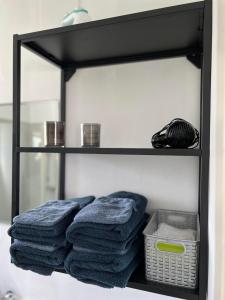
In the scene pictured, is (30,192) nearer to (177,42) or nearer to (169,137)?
(169,137)

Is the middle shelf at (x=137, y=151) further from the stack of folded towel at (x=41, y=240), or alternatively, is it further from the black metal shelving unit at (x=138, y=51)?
the stack of folded towel at (x=41, y=240)

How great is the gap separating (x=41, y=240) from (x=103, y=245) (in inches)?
8.1

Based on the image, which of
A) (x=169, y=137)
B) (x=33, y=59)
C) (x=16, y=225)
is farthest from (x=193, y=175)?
(x=33, y=59)

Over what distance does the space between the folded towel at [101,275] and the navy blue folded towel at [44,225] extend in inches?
3.3

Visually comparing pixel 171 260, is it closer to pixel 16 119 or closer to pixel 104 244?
pixel 104 244

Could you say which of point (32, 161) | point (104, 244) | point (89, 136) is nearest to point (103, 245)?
point (104, 244)

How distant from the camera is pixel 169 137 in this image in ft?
2.47

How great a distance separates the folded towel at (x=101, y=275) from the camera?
2.24 ft

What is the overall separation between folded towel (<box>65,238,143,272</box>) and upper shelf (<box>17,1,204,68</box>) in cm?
69

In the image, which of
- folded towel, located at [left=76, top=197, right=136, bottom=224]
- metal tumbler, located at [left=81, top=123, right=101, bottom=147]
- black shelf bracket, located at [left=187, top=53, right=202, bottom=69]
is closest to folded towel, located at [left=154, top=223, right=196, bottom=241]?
folded towel, located at [left=76, top=197, right=136, bottom=224]

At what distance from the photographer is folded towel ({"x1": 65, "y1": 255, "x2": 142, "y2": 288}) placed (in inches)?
26.9

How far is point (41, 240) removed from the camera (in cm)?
76

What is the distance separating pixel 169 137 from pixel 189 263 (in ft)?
1.22

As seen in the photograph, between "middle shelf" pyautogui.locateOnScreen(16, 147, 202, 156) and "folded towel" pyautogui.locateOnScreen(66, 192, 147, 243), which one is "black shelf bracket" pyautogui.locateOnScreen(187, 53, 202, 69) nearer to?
"middle shelf" pyautogui.locateOnScreen(16, 147, 202, 156)
